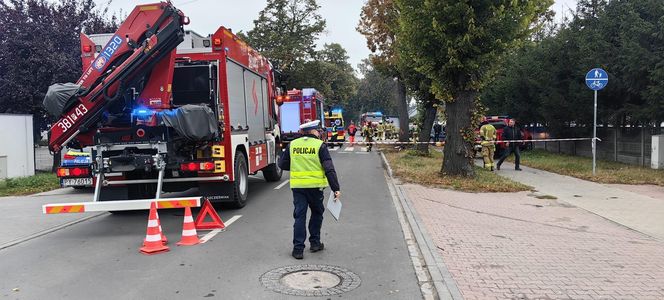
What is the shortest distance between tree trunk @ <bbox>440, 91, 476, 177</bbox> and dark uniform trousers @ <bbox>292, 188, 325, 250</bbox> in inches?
303

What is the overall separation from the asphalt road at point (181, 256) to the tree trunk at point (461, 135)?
395cm

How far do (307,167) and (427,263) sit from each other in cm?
185

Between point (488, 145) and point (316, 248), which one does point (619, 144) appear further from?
point (316, 248)

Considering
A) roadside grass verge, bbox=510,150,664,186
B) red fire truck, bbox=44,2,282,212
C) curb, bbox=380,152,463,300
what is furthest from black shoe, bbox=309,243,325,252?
roadside grass verge, bbox=510,150,664,186

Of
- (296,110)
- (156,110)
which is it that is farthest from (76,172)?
(296,110)

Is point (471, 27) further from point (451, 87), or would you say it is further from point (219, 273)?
point (219, 273)

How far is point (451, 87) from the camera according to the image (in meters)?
13.4

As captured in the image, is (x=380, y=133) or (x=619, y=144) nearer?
(x=619, y=144)

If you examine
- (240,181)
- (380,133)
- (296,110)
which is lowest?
(240,181)

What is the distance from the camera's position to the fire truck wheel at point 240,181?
937cm

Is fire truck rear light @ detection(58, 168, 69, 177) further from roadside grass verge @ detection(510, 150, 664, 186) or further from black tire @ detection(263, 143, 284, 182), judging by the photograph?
roadside grass verge @ detection(510, 150, 664, 186)

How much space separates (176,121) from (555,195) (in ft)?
26.6

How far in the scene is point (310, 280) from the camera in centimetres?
541

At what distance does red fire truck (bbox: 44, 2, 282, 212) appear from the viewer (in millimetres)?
8016
